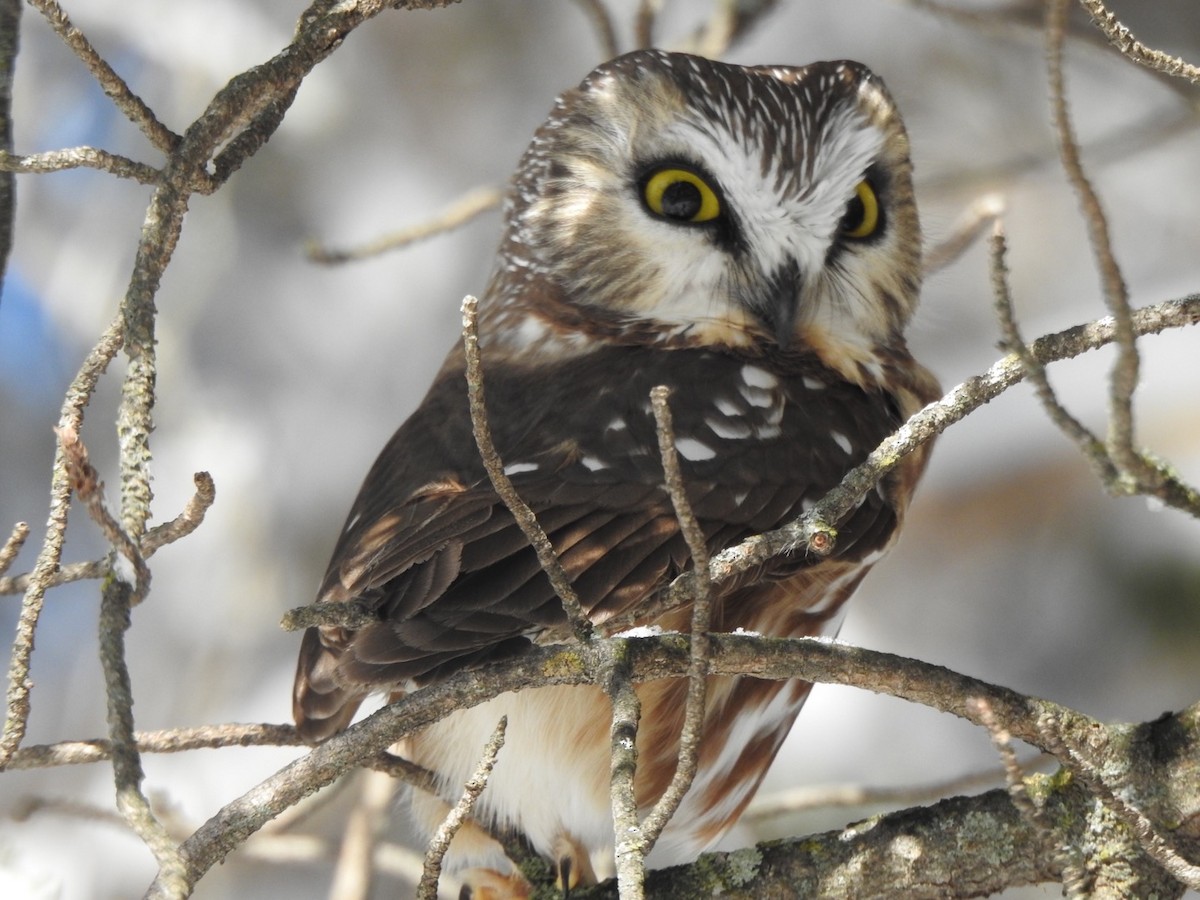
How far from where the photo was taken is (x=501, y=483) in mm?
1674

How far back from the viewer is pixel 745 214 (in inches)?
118

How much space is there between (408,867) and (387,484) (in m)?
1.07

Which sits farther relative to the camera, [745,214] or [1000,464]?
[1000,464]

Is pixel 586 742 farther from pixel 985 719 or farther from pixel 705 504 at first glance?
pixel 985 719

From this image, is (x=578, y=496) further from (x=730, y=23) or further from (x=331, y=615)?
(x=730, y=23)

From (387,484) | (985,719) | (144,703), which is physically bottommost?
(985,719)

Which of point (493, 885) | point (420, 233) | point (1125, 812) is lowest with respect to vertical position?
point (1125, 812)

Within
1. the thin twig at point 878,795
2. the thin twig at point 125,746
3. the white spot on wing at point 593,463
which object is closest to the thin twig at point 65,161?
the thin twig at point 125,746

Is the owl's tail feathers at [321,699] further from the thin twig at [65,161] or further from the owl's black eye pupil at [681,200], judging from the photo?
the owl's black eye pupil at [681,200]

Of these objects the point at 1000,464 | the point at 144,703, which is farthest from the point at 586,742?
the point at 1000,464

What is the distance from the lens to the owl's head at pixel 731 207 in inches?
119

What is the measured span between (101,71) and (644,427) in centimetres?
115

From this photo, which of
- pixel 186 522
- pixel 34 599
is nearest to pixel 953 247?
pixel 186 522

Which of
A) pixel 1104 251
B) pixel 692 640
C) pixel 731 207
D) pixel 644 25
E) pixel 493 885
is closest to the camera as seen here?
pixel 1104 251
